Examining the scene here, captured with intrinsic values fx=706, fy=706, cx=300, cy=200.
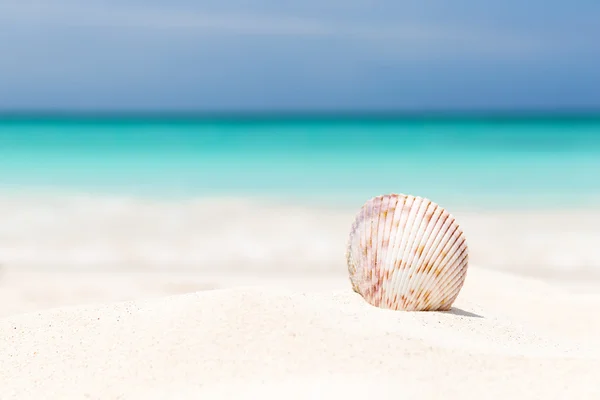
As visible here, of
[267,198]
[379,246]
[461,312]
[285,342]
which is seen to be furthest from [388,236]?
[267,198]

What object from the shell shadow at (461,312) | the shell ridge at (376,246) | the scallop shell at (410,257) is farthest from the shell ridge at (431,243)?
the shell shadow at (461,312)

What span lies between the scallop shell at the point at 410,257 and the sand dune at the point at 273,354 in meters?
0.12

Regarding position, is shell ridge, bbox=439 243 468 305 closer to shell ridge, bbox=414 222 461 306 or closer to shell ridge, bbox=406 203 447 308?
shell ridge, bbox=414 222 461 306

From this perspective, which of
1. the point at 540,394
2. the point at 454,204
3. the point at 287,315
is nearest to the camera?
the point at 540,394

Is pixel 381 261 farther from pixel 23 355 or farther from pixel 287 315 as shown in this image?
pixel 23 355

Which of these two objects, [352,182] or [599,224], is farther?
[352,182]

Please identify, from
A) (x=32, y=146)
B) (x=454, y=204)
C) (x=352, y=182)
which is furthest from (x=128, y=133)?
(x=454, y=204)

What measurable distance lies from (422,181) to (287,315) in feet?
52.0

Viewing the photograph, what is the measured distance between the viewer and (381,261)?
14.5ft

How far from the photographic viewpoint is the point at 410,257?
4.35 metres

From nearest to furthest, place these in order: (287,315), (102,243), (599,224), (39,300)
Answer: (287,315) → (39,300) → (102,243) → (599,224)

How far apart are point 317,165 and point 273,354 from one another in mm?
19984

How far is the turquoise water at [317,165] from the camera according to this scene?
16.9 metres

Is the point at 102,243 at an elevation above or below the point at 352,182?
below
